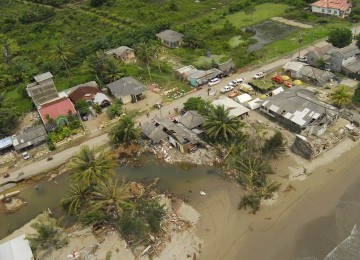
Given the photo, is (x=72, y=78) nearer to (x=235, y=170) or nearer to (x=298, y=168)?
(x=235, y=170)

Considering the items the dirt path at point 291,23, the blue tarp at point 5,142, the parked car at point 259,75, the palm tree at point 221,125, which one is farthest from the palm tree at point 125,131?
the dirt path at point 291,23

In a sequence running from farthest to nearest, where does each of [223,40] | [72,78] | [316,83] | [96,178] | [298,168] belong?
[223,40] < [72,78] < [316,83] < [298,168] < [96,178]

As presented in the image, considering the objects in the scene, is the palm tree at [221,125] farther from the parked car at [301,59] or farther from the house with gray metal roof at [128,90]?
the parked car at [301,59]

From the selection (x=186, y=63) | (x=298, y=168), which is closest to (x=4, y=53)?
(x=186, y=63)

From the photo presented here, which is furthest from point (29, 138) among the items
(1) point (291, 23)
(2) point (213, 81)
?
(1) point (291, 23)

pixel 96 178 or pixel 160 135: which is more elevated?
pixel 96 178

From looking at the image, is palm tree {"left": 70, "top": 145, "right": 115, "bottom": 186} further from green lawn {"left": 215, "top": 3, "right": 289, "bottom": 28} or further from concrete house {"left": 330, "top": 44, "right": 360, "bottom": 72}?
green lawn {"left": 215, "top": 3, "right": 289, "bottom": 28}

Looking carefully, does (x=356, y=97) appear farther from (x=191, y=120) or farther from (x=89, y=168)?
(x=89, y=168)
